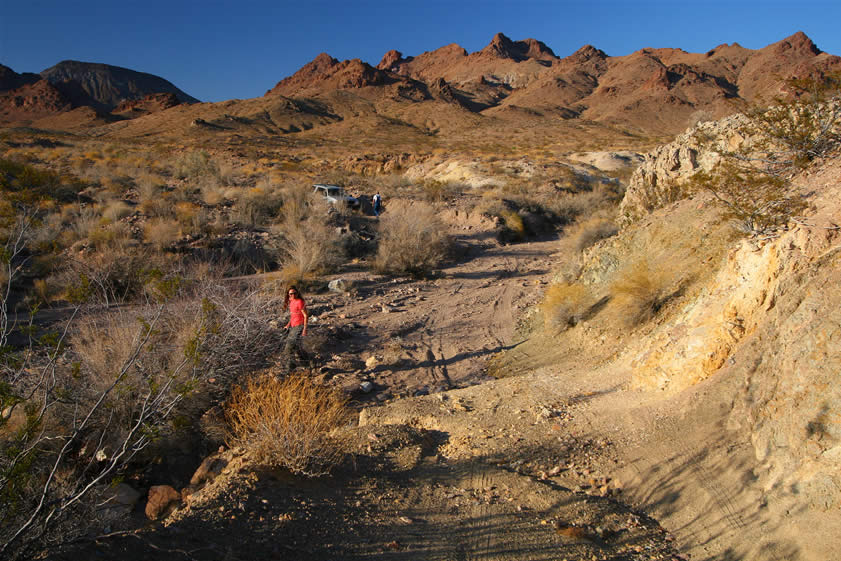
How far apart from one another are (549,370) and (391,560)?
438 centimetres

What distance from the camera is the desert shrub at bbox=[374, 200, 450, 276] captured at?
13852 millimetres

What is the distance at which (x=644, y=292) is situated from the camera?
23.0 ft

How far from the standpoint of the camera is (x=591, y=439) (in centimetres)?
465

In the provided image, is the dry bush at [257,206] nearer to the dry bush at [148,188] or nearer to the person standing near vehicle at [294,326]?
the dry bush at [148,188]

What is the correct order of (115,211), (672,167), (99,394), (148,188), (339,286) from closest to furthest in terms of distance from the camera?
(99,394) → (672,167) → (339,286) → (115,211) → (148,188)

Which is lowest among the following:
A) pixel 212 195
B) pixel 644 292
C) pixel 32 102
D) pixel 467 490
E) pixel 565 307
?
pixel 467 490

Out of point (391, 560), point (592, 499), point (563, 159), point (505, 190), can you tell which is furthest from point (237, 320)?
point (563, 159)

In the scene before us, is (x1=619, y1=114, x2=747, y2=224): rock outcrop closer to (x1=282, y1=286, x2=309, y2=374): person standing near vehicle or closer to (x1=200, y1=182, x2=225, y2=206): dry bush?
(x1=282, y1=286, x2=309, y2=374): person standing near vehicle

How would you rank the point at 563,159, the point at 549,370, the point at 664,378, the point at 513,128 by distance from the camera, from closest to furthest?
the point at 664,378
the point at 549,370
the point at 563,159
the point at 513,128

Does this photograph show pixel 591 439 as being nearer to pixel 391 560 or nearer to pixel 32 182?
pixel 391 560

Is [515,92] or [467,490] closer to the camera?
[467,490]

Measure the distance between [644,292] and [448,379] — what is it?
3.22 metres

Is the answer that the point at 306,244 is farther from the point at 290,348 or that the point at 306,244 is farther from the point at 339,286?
the point at 290,348

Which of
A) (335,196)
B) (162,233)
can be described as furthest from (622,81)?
(162,233)
